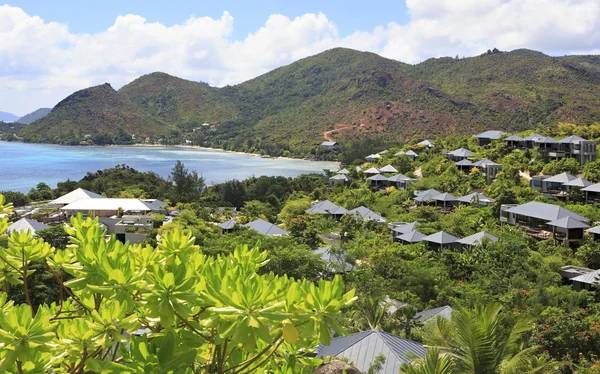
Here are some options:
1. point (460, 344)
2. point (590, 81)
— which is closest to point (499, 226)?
point (460, 344)

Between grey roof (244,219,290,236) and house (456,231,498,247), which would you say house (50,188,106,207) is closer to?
grey roof (244,219,290,236)

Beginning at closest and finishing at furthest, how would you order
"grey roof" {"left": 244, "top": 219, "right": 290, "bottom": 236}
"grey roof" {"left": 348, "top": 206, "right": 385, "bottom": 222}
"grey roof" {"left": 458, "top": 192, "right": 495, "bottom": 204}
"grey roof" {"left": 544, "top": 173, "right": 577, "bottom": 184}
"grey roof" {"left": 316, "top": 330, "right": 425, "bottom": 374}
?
"grey roof" {"left": 316, "top": 330, "right": 425, "bottom": 374} < "grey roof" {"left": 244, "top": 219, "right": 290, "bottom": 236} < "grey roof" {"left": 348, "top": 206, "right": 385, "bottom": 222} < "grey roof" {"left": 544, "top": 173, "right": 577, "bottom": 184} < "grey roof" {"left": 458, "top": 192, "right": 495, "bottom": 204}

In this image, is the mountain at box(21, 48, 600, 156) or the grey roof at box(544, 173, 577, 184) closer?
the grey roof at box(544, 173, 577, 184)

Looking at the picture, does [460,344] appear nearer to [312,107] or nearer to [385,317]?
[385,317]

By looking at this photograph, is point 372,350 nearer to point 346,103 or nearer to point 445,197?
point 445,197

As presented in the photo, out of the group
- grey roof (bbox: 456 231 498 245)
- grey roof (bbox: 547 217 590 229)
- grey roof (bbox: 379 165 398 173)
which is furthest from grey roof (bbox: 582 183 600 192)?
grey roof (bbox: 379 165 398 173)

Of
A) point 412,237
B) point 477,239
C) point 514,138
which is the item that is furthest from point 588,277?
point 514,138

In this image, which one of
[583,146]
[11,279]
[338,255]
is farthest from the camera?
[583,146]

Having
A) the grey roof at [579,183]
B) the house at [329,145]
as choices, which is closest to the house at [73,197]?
the grey roof at [579,183]
